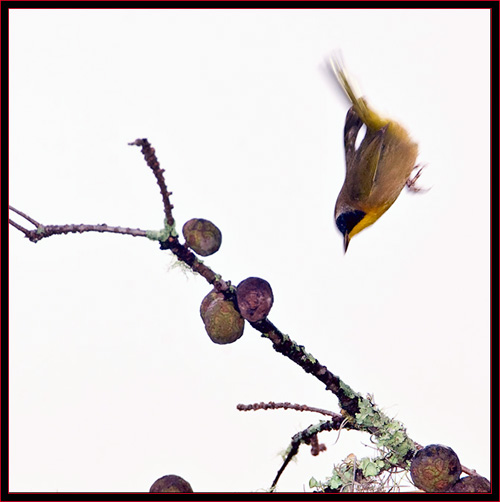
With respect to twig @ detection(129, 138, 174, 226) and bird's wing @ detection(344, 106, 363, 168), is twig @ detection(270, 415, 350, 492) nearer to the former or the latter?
twig @ detection(129, 138, 174, 226)

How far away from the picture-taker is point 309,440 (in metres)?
1.28

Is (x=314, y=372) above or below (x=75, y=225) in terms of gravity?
below

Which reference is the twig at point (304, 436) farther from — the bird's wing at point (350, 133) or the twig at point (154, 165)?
the bird's wing at point (350, 133)

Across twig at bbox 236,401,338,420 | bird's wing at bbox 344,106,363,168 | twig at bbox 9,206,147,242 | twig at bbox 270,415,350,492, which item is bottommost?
twig at bbox 270,415,350,492

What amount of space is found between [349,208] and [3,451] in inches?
55.8

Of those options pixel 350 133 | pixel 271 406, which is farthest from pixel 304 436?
pixel 350 133

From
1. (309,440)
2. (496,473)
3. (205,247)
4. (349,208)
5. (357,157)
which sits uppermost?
(357,157)

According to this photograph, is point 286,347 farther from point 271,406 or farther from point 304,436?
point 304,436

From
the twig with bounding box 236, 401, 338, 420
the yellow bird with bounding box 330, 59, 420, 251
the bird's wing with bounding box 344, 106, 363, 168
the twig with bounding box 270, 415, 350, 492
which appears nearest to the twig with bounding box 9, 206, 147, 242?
the twig with bounding box 236, 401, 338, 420

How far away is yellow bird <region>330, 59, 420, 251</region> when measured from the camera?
2.09 m

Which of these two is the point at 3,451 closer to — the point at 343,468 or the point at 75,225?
the point at 75,225

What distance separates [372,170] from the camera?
216cm

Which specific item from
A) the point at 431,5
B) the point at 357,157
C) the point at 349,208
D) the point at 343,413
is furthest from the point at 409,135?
the point at 343,413

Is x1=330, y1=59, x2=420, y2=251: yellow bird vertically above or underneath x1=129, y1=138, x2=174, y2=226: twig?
above
